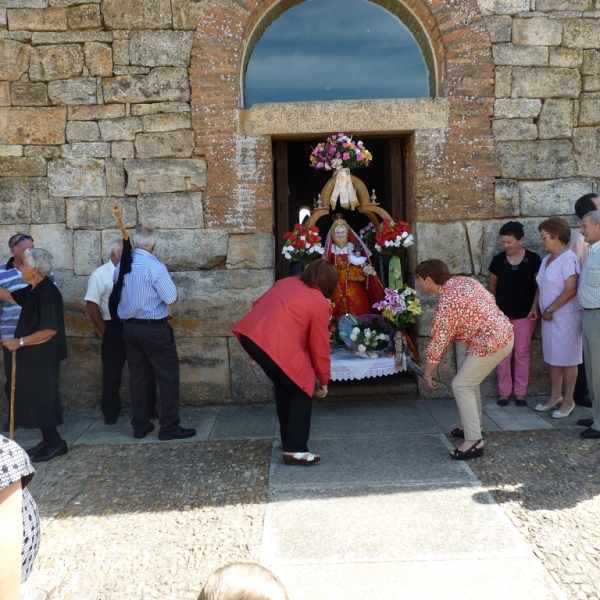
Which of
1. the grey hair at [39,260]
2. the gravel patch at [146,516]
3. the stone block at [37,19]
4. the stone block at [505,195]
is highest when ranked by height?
the stone block at [37,19]

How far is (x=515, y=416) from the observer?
525 centimetres

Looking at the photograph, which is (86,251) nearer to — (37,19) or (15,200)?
(15,200)

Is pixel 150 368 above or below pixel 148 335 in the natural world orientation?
below

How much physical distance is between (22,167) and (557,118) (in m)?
5.21

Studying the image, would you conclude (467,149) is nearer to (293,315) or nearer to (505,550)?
(293,315)

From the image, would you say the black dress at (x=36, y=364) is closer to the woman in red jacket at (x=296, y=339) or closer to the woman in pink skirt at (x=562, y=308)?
the woman in red jacket at (x=296, y=339)

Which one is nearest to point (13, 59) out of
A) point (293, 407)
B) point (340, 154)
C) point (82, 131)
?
point (82, 131)

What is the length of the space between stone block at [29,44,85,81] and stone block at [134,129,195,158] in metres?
0.87

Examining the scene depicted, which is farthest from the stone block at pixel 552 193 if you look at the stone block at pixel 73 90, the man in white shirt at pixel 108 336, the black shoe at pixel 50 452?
the black shoe at pixel 50 452

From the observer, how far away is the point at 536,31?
5.59m

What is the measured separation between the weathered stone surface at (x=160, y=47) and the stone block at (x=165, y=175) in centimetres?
92

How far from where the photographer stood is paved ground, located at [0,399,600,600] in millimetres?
2900

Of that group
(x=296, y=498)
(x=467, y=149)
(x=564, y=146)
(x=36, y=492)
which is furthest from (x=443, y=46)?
(x=36, y=492)

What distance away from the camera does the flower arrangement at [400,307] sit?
537 centimetres
